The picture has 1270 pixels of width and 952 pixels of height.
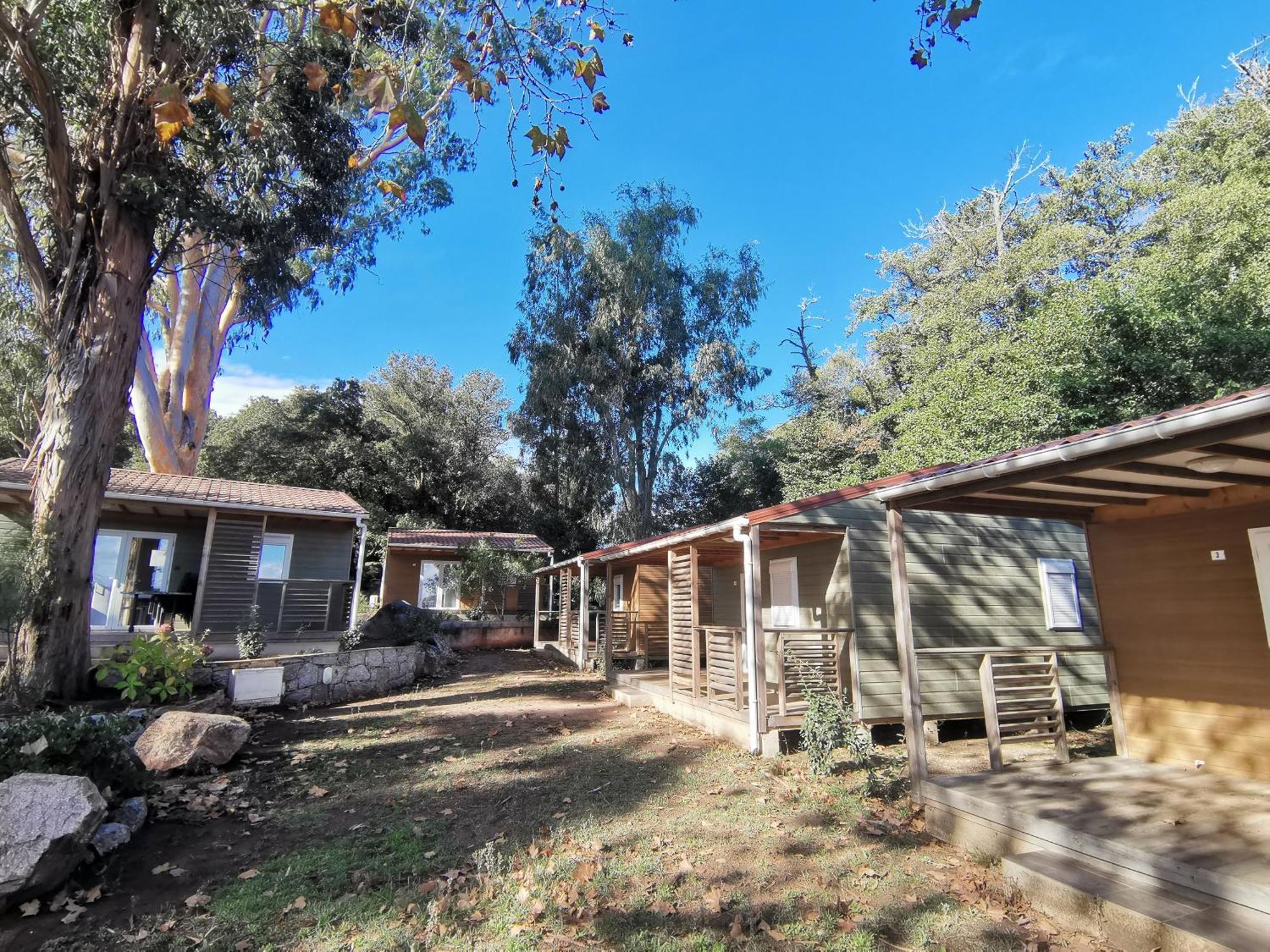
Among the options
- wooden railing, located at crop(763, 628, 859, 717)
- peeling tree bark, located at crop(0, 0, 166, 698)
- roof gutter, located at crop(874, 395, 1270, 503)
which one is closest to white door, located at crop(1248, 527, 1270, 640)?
roof gutter, located at crop(874, 395, 1270, 503)

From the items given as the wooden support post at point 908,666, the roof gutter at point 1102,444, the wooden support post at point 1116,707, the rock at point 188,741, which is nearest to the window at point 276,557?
the rock at point 188,741

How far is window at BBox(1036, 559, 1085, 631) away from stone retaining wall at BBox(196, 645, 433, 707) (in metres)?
10.6

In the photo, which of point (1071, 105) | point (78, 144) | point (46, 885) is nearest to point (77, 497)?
point (78, 144)

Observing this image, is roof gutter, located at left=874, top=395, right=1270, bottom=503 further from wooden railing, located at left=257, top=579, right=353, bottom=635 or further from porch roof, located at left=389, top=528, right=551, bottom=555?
porch roof, located at left=389, top=528, right=551, bottom=555

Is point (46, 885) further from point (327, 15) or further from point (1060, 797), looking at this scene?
point (1060, 797)

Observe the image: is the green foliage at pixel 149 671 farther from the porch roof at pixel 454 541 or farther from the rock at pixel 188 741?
the porch roof at pixel 454 541

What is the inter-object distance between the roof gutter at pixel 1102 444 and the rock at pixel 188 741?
268 inches

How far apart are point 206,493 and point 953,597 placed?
45.0 ft

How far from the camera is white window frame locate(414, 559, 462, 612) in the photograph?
2112 centimetres

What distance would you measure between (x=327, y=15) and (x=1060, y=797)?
6600mm

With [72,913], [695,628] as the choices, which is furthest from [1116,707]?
[72,913]

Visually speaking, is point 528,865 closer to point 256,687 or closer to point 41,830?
point 41,830

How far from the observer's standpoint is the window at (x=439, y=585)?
21.2m

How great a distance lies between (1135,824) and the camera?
3945mm
